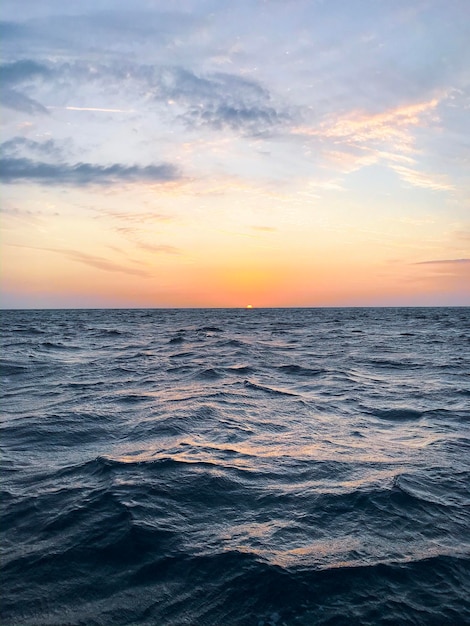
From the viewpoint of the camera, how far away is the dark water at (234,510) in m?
5.09

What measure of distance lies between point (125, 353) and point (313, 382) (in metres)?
16.8

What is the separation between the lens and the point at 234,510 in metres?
7.42

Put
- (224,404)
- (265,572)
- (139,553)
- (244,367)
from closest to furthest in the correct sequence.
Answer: (265,572) < (139,553) < (224,404) < (244,367)

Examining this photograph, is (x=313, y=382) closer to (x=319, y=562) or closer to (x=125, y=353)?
(x=319, y=562)

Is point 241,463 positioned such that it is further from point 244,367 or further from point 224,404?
point 244,367

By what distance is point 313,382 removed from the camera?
2034cm

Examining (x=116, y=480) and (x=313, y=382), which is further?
(x=313, y=382)

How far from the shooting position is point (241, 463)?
9.65 metres

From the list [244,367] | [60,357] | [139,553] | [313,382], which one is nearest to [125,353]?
[60,357]

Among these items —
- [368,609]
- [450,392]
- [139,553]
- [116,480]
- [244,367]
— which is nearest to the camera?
[368,609]

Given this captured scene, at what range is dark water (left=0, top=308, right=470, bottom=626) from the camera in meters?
5.09

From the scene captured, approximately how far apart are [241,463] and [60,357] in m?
22.9

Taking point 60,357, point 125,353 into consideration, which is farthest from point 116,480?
point 125,353

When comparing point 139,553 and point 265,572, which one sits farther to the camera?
point 139,553
